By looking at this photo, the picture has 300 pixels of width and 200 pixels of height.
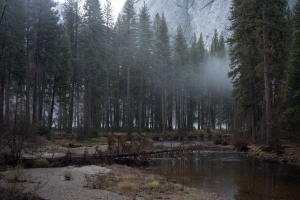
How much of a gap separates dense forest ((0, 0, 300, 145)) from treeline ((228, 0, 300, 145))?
8cm

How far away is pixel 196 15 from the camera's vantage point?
4434 inches

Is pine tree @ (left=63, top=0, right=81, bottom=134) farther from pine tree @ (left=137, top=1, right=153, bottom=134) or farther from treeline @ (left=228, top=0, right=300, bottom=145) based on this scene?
treeline @ (left=228, top=0, right=300, bottom=145)

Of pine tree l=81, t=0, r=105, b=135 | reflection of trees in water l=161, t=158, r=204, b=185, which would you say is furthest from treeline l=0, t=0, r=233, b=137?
reflection of trees in water l=161, t=158, r=204, b=185

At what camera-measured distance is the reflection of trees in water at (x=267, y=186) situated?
30.8ft

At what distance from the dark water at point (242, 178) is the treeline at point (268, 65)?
3.77m

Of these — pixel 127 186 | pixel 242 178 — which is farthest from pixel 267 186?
pixel 127 186

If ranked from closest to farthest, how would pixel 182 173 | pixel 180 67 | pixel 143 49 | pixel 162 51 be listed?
pixel 182 173 → pixel 143 49 → pixel 162 51 → pixel 180 67

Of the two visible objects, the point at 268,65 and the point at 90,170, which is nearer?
the point at 90,170

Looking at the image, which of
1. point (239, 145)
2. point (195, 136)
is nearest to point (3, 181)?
point (239, 145)

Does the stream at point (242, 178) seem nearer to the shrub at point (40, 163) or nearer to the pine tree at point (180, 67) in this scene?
the shrub at point (40, 163)

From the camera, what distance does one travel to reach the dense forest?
19891 mm

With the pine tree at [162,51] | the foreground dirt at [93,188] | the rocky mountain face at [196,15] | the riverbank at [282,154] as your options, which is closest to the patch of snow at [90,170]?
the foreground dirt at [93,188]

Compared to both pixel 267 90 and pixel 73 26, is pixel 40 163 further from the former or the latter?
pixel 73 26

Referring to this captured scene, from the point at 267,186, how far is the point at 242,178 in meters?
1.66
